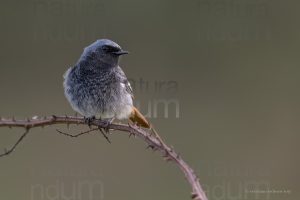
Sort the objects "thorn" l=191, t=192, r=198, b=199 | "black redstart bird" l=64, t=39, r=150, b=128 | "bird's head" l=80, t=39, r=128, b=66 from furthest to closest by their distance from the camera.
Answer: "bird's head" l=80, t=39, r=128, b=66 < "black redstart bird" l=64, t=39, r=150, b=128 < "thorn" l=191, t=192, r=198, b=199

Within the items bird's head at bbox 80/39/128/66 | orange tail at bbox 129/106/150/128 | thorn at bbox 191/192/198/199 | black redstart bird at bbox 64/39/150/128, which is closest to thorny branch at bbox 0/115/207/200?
thorn at bbox 191/192/198/199

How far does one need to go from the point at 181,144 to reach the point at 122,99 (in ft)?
8.89

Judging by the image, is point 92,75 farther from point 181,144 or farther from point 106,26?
point 106,26

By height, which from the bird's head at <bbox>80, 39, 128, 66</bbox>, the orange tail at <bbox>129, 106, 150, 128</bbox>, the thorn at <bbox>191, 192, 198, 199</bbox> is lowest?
the orange tail at <bbox>129, 106, 150, 128</bbox>

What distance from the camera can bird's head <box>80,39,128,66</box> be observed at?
3.65 metres

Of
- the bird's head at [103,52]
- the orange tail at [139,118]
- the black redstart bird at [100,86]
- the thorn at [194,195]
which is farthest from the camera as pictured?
the bird's head at [103,52]

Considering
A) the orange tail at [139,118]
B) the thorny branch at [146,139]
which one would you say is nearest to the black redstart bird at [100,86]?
the orange tail at [139,118]

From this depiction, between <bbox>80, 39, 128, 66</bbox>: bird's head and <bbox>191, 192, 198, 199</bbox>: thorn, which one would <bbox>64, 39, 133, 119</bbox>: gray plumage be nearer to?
<bbox>80, 39, 128, 66</bbox>: bird's head

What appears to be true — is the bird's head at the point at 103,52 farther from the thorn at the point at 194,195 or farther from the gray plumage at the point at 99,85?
the thorn at the point at 194,195

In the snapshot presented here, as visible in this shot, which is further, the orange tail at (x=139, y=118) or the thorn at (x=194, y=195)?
the orange tail at (x=139, y=118)

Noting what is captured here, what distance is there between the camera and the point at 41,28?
7.66 m

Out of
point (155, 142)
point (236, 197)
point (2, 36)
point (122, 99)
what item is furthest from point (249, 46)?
point (155, 142)

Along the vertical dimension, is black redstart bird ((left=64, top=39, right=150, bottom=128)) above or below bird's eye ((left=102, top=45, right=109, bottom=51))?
below

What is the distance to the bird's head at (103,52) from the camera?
3.65 metres
